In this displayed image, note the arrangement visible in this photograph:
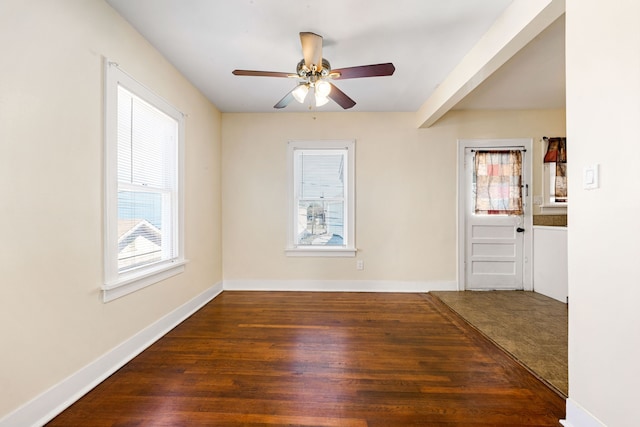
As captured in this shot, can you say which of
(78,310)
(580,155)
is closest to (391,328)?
(580,155)

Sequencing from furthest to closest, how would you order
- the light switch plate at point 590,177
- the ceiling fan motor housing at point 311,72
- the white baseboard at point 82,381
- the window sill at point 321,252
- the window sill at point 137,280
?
the window sill at point 321,252 → the ceiling fan motor housing at point 311,72 → the window sill at point 137,280 → the white baseboard at point 82,381 → the light switch plate at point 590,177

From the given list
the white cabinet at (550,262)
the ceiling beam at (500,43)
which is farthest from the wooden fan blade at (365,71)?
the white cabinet at (550,262)

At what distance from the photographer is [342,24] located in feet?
7.73

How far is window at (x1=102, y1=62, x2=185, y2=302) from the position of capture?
218 cm

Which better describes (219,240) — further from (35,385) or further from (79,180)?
(35,385)

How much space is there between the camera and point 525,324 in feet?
9.98

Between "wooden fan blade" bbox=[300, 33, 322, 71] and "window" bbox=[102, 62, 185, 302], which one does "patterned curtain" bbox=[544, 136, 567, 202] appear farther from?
"window" bbox=[102, 62, 185, 302]

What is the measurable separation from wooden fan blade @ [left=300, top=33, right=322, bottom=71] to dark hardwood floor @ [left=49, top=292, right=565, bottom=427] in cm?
236

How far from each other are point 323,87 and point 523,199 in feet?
11.5

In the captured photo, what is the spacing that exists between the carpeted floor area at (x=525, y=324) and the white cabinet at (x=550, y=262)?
5.6 inches

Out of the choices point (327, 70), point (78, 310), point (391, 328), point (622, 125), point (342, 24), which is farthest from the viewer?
point (391, 328)

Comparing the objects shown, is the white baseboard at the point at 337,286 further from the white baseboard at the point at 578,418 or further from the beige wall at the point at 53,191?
the white baseboard at the point at 578,418

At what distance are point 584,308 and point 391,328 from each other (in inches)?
68.3

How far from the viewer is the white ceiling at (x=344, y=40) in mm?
2180
